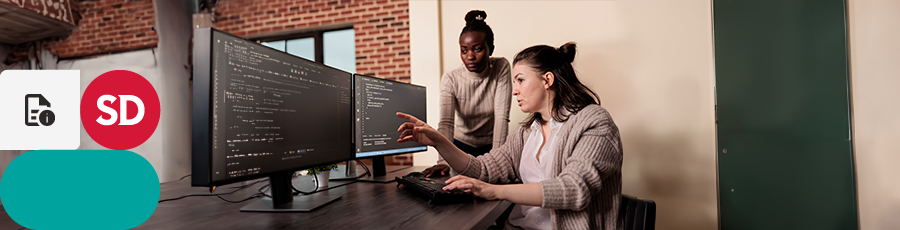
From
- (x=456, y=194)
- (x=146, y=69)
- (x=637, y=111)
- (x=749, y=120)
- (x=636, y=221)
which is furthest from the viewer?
(x=146, y=69)

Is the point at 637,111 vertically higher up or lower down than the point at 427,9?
lower down

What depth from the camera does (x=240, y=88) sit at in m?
0.83

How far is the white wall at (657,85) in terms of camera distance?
2.35 metres

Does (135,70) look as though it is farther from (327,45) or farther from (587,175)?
(587,175)

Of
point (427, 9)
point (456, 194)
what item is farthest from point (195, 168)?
point (427, 9)

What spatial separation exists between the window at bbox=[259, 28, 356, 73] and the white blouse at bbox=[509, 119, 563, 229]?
2575 mm

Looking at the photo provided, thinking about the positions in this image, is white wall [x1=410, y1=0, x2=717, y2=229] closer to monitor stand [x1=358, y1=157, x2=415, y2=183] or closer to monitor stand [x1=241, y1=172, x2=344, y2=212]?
monitor stand [x1=358, y1=157, x2=415, y2=183]

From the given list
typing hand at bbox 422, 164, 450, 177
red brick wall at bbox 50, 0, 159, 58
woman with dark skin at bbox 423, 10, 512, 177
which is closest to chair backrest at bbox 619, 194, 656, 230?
typing hand at bbox 422, 164, 450, 177

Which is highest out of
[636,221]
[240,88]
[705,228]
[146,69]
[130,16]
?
[130,16]

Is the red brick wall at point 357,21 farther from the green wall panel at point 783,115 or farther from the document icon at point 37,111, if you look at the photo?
the green wall panel at point 783,115

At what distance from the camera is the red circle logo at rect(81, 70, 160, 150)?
3.99 meters

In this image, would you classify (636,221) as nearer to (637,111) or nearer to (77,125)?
(637,111)

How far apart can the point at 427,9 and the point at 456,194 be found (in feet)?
7.20

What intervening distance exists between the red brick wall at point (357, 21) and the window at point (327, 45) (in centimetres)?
12
